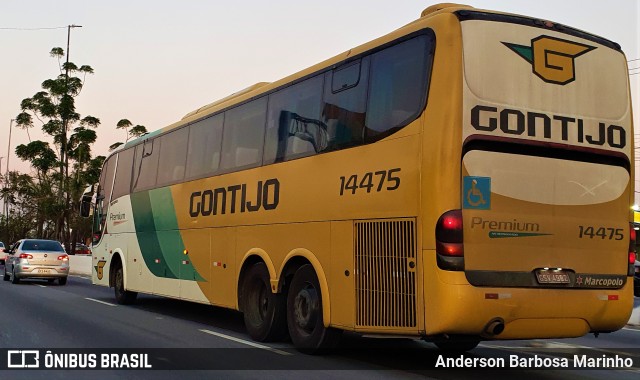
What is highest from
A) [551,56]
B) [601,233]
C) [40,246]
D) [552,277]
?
[551,56]

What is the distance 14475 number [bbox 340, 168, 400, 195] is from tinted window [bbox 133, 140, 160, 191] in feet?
23.7

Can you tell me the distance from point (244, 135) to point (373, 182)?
3.87 metres

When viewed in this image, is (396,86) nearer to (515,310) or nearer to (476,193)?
(476,193)

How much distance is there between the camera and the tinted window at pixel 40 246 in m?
25.0

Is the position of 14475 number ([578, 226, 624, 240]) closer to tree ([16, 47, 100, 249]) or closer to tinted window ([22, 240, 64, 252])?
tinted window ([22, 240, 64, 252])

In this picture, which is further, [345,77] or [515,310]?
[345,77]

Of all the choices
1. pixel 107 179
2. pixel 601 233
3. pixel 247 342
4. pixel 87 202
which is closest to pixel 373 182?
pixel 601 233

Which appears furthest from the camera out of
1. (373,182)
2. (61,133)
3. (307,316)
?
(61,133)

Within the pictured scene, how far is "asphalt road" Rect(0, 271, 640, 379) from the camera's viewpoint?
26.5 ft

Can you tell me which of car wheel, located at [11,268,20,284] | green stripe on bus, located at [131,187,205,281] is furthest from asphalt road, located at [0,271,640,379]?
car wheel, located at [11,268,20,284]

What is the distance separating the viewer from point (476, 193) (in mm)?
7227

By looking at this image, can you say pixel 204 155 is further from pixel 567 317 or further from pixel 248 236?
pixel 567 317

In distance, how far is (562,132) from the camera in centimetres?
772

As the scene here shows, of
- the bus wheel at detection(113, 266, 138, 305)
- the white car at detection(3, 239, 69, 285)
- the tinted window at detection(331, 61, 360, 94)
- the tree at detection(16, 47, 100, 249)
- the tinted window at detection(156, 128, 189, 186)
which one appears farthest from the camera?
the tree at detection(16, 47, 100, 249)
